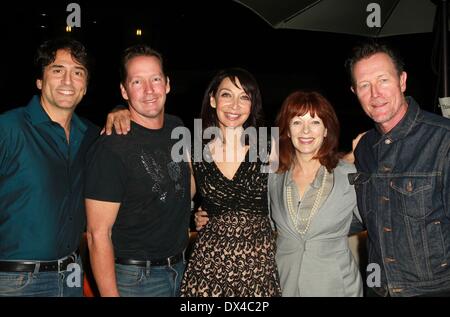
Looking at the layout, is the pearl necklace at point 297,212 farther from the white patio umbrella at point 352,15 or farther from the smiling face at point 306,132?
the white patio umbrella at point 352,15

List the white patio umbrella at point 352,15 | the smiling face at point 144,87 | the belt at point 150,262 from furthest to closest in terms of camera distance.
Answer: the white patio umbrella at point 352,15, the smiling face at point 144,87, the belt at point 150,262

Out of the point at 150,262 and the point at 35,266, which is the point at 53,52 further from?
the point at 150,262

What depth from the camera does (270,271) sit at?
238 cm

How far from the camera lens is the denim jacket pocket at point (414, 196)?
2.08 m

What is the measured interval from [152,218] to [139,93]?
70 centimetres

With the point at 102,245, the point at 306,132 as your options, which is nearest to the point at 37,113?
the point at 102,245

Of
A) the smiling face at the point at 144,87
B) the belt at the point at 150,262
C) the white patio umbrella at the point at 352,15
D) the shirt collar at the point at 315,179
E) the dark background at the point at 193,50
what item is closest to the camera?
the belt at the point at 150,262

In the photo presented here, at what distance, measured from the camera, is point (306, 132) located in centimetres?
255

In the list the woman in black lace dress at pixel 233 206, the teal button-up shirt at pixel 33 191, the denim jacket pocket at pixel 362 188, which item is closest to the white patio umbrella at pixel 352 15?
the woman in black lace dress at pixel 233 206

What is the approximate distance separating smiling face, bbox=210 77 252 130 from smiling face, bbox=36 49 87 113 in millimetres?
824

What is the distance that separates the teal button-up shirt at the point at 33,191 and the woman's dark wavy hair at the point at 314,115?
1.28 m

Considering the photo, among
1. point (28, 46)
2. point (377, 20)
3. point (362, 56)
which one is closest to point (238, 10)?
point (28, 46)

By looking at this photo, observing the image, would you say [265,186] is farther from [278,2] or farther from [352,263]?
[278,2]

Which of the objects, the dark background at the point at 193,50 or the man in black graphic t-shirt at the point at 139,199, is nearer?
the man in black graphic t-shirt at the point at 139,199
